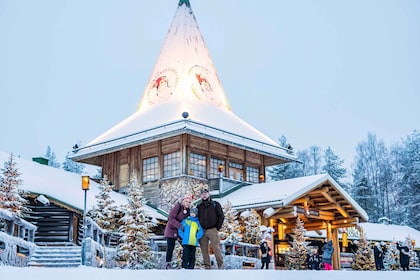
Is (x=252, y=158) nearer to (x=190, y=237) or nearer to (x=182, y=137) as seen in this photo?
(x=182, y=137)

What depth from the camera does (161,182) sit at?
26.0 metres

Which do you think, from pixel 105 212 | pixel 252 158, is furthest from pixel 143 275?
pixel 252 158

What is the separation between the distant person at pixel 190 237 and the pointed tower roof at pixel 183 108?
1306 cm

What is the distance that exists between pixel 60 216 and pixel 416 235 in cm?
2449

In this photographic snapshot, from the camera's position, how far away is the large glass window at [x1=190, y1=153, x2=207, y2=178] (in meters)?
26.0

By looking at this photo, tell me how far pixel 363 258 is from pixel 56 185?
45.9 ft

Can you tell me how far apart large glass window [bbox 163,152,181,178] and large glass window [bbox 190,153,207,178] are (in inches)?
22.2

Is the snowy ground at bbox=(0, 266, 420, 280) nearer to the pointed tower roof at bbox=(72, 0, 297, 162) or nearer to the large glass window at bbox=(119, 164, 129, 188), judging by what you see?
the pointed tower roof at bbox=(72, 0, 297, 162)

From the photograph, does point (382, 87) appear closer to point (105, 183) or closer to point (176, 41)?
point (176, 41)

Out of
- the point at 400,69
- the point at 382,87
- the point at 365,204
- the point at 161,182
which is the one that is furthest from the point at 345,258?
the point at 400,69

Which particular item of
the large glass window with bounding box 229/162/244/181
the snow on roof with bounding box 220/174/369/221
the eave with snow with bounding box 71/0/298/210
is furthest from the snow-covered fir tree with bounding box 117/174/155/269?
the large glass window with bounding box 229/162/244/181

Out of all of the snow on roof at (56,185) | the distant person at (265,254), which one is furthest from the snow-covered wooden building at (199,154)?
the distant person at (265,254)

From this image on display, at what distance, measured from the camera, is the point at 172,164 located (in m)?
26.0

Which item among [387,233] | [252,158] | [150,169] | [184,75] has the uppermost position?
[184,75]
